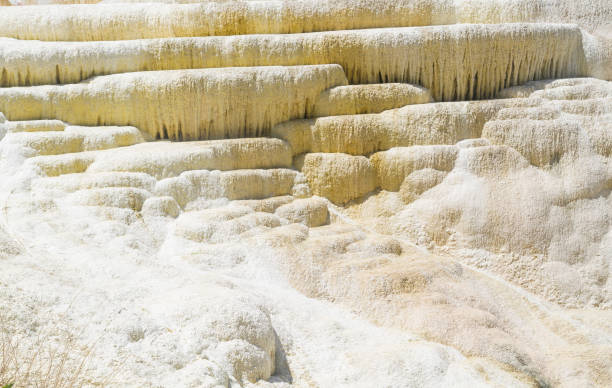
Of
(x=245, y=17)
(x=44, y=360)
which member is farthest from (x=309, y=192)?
(x=44, y=360)

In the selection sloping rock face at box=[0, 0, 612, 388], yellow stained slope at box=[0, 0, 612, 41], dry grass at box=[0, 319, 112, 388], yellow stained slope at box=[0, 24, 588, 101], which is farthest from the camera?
yellow stained slope at box=[0, 0, 612, 41]

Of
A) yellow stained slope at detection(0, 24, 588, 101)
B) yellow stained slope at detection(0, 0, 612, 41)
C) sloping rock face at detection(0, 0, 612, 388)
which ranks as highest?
yellow stained slope at detection(0, 0, 612, 41)

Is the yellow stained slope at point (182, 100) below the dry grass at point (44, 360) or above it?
above

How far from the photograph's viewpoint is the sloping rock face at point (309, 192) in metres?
6.73

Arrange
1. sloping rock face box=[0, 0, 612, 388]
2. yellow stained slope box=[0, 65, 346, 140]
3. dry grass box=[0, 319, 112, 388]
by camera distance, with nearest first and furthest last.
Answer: dry grass box=[0, 319, 112, 388] < sloping rock face box=[0, 0, 612, 388] < yellow stained slope box=[0, 65, 346, 140]

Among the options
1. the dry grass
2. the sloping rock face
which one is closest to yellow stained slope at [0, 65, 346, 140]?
the sloping rock face

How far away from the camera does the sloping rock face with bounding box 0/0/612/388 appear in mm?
6727

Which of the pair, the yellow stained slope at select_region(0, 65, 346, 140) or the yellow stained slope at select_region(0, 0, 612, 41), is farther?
the yellow stained slope at select_region(0, 0, 612, 41)

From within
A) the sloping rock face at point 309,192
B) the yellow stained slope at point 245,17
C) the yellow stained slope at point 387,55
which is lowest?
the sloping rock face at point 309,192

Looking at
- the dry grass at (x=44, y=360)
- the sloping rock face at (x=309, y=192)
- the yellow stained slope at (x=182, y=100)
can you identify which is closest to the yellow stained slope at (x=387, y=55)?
the sloping rock face at (x=309, y=192)

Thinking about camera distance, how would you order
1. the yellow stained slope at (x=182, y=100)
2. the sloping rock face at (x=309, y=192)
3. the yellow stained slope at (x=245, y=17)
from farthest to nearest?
the yellow stained slope at (x=245, y=17) < the yellow stained slope at (x=182, y=100) < the sloping rock face at (x=309, y=192)

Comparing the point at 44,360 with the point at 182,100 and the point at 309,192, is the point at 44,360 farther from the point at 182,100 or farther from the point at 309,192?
the point at 182,100

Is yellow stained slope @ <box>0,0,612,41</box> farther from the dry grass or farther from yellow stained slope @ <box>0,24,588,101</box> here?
the dry grass

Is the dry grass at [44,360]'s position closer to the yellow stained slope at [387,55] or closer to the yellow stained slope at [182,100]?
the yellow stained slope at [182,100]
